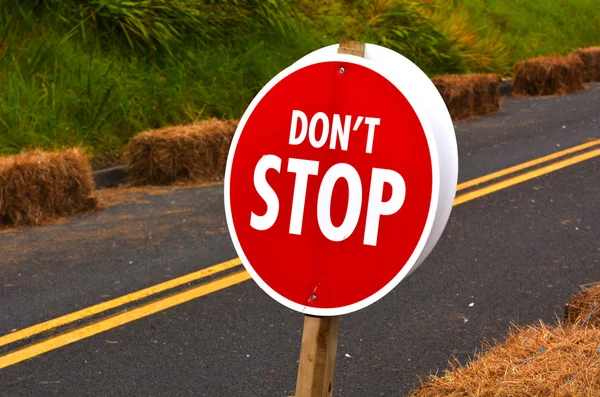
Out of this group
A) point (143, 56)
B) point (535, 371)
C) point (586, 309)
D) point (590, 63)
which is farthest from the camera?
point (590, 63)

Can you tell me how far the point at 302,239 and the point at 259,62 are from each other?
10.2 meters

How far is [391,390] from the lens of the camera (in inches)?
180

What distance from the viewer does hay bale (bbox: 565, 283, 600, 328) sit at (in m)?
3.78

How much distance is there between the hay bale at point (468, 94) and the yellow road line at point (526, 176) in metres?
3.26

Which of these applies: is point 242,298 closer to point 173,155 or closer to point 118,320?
point 118,320

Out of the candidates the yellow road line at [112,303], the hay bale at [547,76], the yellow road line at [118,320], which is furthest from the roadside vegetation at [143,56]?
the yellow road line at [118,320]

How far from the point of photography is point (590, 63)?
18.2 meters

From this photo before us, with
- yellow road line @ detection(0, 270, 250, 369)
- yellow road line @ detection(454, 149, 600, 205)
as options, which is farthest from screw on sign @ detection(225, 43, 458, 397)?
yellow road line @ detection(454, 149, 600, 205)

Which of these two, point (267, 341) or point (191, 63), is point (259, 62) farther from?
point (267, 341)

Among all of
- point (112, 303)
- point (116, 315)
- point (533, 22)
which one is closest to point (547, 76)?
point (533, 22)

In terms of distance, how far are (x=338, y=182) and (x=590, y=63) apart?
16515 millimetres

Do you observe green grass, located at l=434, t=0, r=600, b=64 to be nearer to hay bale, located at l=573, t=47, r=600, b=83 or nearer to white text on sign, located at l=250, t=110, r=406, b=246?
hay bale, located at l=573, t=47, r=600, b=83

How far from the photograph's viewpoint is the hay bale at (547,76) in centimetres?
1591

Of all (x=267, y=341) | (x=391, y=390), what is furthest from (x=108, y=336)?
(x=391, y=390)
